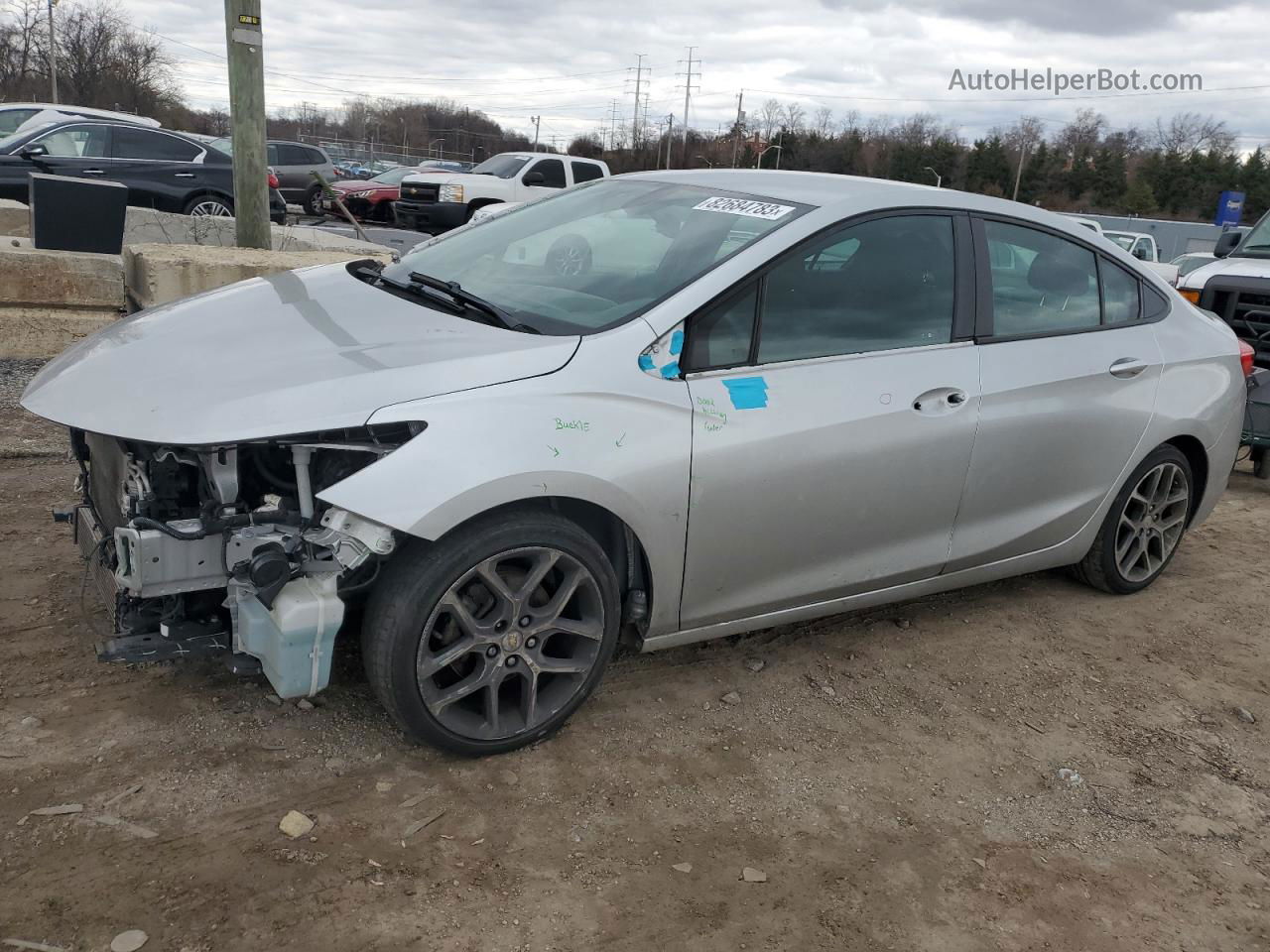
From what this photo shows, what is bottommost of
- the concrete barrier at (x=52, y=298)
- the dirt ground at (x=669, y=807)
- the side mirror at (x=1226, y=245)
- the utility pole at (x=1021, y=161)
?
the dirt ground at (x=669, y=807)

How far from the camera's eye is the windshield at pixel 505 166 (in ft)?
66.3

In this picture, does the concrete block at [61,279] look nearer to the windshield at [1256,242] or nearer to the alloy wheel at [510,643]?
the alloy wheel at [510,643]

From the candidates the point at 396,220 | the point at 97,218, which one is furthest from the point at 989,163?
the point at 97,218

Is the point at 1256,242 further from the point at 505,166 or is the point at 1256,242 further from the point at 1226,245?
the point at 505,166

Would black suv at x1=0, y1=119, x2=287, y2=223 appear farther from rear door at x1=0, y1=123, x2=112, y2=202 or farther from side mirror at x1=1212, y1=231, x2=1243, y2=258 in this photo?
side mirror at x1=1212, y1=231, x2=1243, y2=258

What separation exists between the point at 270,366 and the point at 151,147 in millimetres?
12231

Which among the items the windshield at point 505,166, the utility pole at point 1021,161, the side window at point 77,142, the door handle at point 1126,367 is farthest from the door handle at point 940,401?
the utility pole at point 1021,161

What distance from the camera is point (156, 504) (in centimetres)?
278

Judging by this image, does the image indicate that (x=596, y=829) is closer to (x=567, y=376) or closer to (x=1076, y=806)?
(x=567, y=376)

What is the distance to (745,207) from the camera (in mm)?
3609

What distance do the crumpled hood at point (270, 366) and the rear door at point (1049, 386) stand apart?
1.75 m

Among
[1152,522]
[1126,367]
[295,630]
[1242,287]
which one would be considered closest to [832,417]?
[1126,367]

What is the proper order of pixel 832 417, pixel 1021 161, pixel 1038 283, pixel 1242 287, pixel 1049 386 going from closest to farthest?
pixel 832 417 < pixel 1049 386 < pixel 1038 283 < pixel 1242 287 < pixel 1021 161

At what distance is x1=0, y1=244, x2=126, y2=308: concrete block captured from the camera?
675 cm
